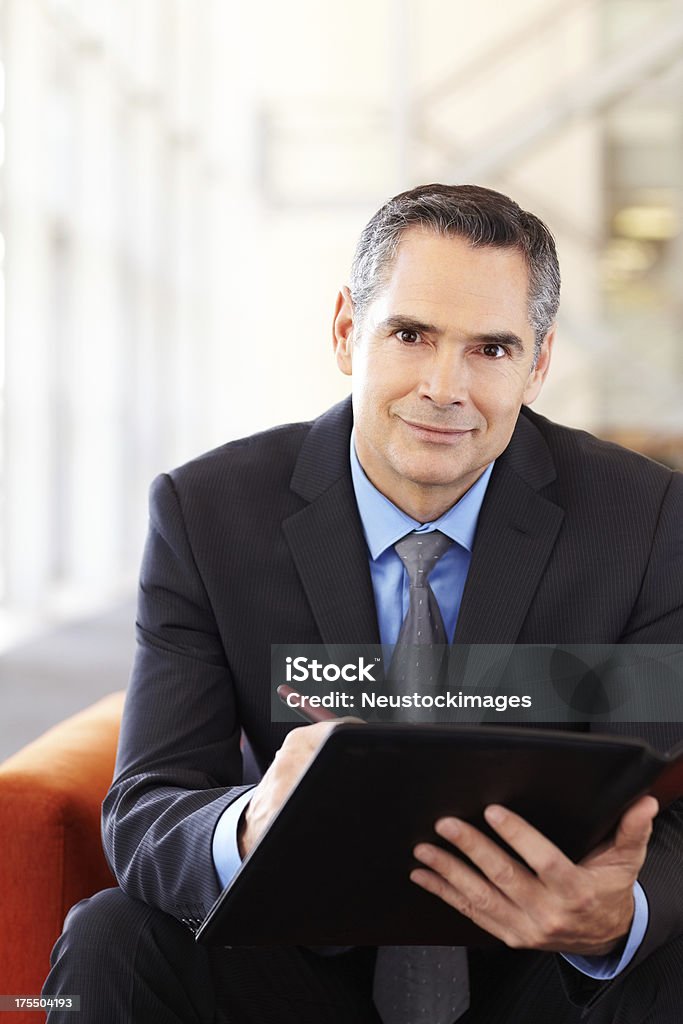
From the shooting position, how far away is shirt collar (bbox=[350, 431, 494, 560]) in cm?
179

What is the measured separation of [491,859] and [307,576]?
24.1 inches

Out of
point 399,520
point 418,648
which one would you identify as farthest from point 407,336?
point 418,648

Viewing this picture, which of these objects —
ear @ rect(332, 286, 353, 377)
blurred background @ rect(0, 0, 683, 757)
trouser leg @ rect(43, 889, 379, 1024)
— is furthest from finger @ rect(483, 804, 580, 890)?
blurred background @ rect(0, 0, 683, 757)

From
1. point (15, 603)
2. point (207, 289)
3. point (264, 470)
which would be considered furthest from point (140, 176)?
point (264, 470)

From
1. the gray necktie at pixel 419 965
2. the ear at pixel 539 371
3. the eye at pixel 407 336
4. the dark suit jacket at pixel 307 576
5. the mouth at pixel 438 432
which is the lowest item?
the gray necktie at pixel 419 965

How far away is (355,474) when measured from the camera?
1.85m

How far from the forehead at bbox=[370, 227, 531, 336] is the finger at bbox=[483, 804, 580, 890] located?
0.69 m

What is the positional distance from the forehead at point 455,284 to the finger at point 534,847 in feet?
2.27

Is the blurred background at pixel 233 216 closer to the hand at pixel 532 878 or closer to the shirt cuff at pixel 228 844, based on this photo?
the shirt cuff at pixel 228 844

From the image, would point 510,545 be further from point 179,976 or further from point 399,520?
point 179,976

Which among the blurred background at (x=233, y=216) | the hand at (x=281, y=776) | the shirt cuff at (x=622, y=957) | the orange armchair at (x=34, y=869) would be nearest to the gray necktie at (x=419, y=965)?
the shirt cuff at (x=622, y=957)

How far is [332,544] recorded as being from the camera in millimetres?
1776

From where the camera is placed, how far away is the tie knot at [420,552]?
5.75 ft

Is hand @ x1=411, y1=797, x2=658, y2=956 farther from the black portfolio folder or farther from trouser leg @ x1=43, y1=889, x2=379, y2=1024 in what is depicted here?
trouser leg @ x1=43, y1=889, x2=379, y2=1024
